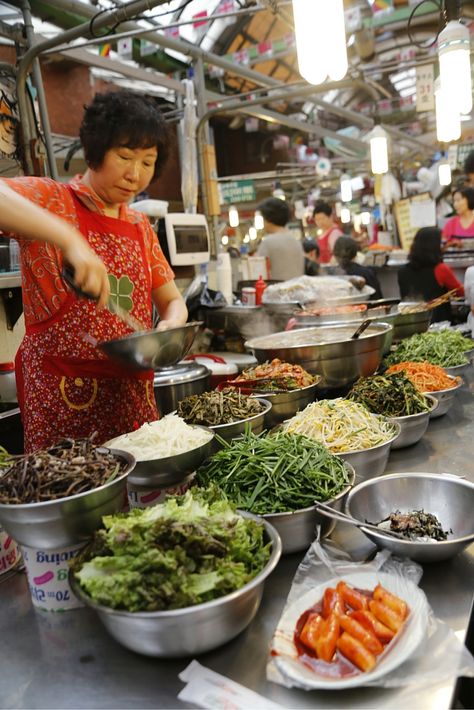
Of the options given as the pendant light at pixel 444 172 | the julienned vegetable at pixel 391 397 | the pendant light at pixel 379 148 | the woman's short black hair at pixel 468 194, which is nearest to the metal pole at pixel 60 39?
the julienned vegetable at pixel 391 397

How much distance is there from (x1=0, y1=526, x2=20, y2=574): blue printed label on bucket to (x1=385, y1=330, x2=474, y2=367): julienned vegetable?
2.60 m

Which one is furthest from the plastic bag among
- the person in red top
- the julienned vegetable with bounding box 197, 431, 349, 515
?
the person in red top

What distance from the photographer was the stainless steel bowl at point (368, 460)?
184 centimetres

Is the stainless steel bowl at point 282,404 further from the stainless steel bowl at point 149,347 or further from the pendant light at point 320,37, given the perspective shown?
the pendant light at point 320,37

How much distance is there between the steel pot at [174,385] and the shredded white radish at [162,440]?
4.25 ft

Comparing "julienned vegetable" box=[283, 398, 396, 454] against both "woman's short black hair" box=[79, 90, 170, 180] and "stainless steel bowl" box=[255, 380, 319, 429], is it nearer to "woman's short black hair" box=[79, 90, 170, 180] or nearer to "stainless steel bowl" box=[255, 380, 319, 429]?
"stainless steel bowl" box=[255, 380, 319, 429]

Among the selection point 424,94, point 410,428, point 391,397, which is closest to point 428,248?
point 424,94

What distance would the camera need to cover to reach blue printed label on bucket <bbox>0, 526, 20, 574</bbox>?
1501 millimetres

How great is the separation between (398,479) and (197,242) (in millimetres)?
3580

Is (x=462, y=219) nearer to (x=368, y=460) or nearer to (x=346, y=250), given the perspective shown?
(x=346, y=250)

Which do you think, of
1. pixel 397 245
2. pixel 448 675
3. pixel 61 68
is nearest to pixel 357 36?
pixel 61 68

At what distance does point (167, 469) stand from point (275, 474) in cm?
33

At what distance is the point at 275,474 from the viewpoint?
1577mm

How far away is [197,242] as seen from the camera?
4.90 m
